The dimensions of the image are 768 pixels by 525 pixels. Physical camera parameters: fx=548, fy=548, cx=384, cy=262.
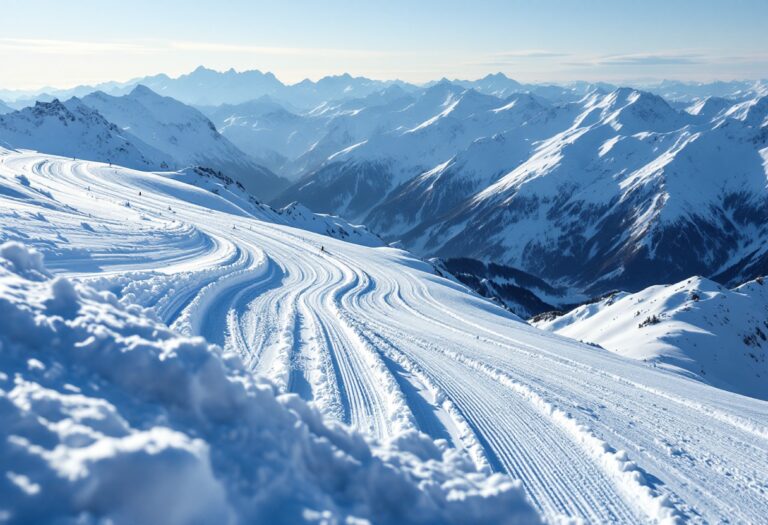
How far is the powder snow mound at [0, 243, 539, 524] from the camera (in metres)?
3.15

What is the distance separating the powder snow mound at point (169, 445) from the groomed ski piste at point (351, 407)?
0.02 meters

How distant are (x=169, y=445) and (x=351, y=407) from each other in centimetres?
455

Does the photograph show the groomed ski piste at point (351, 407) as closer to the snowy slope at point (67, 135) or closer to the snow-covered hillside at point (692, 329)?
the snow-covered hillside at point (692, 329)

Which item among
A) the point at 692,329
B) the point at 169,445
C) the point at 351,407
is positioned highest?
the point at 692,329

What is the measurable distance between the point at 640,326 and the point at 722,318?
8.18m

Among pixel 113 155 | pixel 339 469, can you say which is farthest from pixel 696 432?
pixel 113 155

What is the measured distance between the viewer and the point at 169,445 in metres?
3.40

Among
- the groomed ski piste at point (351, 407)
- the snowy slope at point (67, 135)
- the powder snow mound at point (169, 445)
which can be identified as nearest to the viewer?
the powder snow mound at point (169, 445)

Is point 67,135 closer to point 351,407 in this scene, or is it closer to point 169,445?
point 351,407

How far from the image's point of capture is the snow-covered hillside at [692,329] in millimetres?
39344

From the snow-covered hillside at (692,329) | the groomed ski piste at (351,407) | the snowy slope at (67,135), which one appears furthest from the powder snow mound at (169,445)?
the snowy slope at (67,135)

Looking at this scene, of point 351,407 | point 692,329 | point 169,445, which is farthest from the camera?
point 692,329

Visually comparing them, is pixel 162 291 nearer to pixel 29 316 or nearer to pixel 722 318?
pixel 29 316

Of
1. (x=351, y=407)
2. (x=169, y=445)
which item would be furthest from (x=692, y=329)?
(x=169, y=445)
